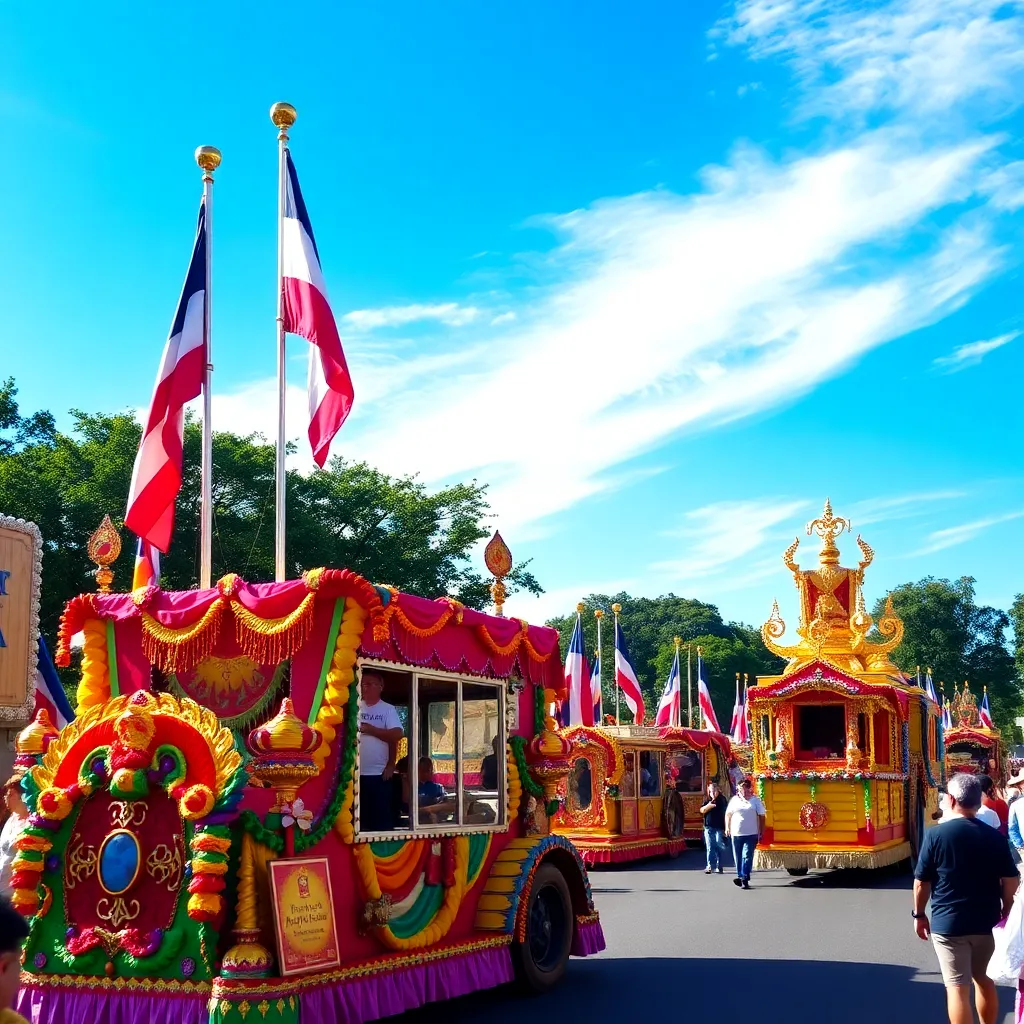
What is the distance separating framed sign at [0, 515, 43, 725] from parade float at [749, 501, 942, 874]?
11.0 meters

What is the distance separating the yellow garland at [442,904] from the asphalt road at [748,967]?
701 mm

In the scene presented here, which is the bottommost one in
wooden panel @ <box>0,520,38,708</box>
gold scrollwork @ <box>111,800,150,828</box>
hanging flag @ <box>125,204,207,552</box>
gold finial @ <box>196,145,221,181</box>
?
gold scrollwork @ <box>111,800,150,828</box>

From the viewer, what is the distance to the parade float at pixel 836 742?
1798 cm

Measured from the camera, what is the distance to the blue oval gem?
286 inches

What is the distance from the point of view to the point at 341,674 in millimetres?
7754

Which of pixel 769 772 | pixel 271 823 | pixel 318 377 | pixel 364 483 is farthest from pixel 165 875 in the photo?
pixel 364 483

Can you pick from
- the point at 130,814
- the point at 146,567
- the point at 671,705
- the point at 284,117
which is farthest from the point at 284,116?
the point at 671,705

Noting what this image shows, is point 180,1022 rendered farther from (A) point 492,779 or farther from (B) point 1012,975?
(B) point 1012,975

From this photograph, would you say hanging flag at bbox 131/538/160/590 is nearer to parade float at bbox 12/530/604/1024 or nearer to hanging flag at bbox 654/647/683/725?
parade float at bbox 12/530/604/1024

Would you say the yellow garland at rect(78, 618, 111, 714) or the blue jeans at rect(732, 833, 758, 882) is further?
the blue jeans at rect(732, 833, 758, 882)

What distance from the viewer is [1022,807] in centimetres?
1013

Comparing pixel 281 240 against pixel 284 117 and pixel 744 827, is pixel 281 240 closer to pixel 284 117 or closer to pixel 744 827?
pixel 284 117

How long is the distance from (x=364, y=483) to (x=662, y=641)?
54959mm

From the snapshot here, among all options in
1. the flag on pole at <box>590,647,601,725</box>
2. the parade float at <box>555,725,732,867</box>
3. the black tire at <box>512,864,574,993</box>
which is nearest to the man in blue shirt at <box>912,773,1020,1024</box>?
the black tire at <box>512,864,574,993</box>
